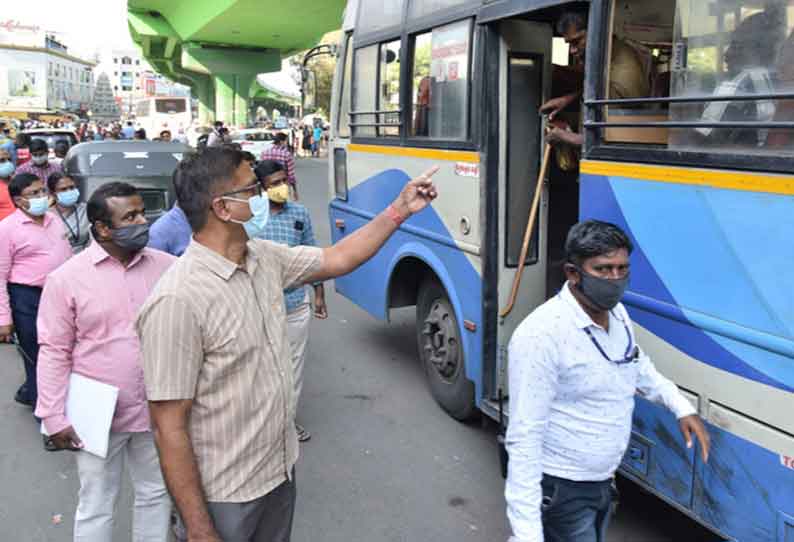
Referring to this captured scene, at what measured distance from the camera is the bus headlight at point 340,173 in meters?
6.33

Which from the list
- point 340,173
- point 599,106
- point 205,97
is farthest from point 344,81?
point 205,97

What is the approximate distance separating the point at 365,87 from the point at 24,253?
2.77 metres

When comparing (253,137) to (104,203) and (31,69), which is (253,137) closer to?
(104,203)

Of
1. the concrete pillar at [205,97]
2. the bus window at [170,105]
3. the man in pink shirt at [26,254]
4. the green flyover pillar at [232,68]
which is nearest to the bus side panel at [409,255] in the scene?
the man in pink shirt at [26,254]

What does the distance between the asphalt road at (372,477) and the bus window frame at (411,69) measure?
193cm

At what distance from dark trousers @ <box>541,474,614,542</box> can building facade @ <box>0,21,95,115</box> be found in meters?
95.7

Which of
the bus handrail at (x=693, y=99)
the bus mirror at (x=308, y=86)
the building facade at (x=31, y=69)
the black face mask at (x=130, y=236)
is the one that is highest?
the building facade at (x=31, y=69)

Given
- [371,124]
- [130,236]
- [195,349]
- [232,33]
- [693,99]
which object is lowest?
[195,349]

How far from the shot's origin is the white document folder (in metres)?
2.87

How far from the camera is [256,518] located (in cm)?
220

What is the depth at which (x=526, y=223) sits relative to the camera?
4.39 meters

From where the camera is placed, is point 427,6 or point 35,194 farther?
point 427,6

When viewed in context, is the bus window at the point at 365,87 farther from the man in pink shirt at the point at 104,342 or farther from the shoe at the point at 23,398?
the shoe at the point at 23,398

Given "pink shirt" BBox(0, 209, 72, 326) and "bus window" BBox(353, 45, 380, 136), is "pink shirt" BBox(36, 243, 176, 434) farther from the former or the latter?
"bus window" BBox(353, 45, 380, 136)
